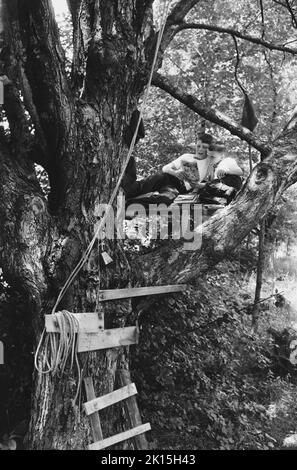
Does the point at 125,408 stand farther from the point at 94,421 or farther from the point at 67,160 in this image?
the point at 67,160

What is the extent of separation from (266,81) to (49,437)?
8.06 metres

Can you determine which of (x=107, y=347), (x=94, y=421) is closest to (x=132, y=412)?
(x=94, y=421)

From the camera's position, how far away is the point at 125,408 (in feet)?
14.4

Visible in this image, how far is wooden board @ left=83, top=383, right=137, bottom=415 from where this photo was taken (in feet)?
13.1

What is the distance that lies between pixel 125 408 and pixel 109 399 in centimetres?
29

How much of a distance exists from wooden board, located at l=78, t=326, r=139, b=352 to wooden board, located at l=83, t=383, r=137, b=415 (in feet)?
1.22

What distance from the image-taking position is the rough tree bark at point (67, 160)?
417cm

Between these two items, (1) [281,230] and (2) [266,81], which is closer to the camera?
(2) [266,81]

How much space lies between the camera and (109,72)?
179 inches

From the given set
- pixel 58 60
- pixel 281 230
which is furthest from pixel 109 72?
pixel 281 230

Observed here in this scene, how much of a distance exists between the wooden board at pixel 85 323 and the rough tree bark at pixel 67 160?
112 millimetres

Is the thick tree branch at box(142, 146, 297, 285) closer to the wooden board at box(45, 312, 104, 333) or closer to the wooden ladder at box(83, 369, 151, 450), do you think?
the wooden board at box(45, 312, 104, 333)

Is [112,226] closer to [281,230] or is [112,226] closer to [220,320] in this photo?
[220,320]
